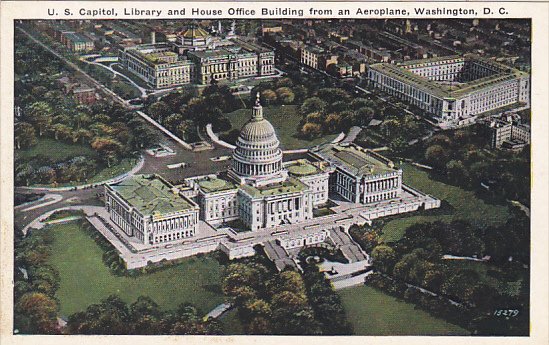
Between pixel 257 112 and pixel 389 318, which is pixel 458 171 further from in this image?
pixel 257 112

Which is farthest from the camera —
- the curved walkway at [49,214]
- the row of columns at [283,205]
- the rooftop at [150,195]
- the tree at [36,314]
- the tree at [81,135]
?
the tree at [81,135]

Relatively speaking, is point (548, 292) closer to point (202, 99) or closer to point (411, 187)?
point (411, 187)

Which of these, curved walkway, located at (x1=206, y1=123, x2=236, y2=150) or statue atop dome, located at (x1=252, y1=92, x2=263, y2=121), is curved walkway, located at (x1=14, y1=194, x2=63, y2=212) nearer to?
curved walkway, located at (x1=206, y1=123, x2=236, y2=150)

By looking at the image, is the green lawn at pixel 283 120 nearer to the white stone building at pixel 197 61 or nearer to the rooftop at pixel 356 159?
the rooftop at pixel 356 159

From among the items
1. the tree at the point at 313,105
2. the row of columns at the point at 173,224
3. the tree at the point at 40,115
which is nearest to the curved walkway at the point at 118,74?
the tree at the point at 40,115

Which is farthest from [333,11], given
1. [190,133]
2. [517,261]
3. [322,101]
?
[517,261]
